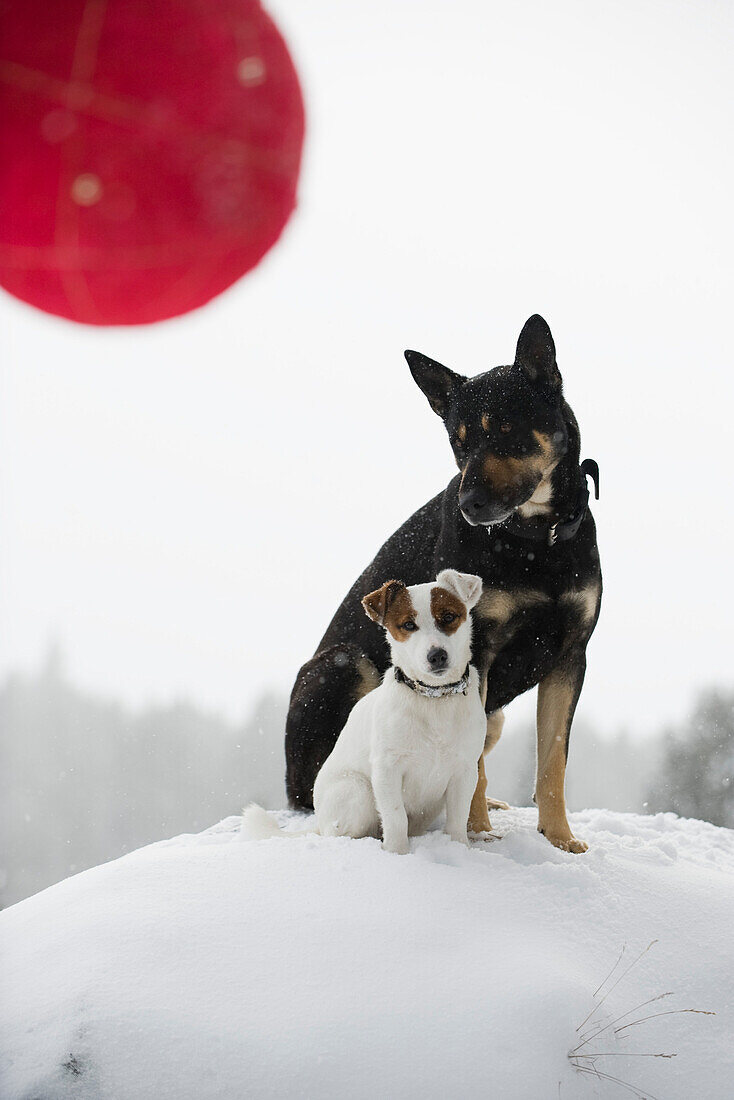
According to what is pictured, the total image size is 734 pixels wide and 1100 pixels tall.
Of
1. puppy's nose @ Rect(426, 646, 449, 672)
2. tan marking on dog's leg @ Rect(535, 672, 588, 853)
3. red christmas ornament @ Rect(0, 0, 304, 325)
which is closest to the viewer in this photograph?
red christmas ornament @ Rect(0, 0, 304, 325)

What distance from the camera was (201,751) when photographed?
2458cm

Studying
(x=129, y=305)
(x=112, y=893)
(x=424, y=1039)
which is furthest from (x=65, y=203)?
(x=112, y=893)

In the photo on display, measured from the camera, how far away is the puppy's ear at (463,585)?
134 inches

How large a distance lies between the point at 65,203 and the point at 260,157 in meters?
0.32

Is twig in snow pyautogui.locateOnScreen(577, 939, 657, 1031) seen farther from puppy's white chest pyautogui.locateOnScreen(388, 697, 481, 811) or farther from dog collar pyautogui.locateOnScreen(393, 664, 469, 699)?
dog collar pyautogui.locateOnScreen(393, 664, 469, 699)

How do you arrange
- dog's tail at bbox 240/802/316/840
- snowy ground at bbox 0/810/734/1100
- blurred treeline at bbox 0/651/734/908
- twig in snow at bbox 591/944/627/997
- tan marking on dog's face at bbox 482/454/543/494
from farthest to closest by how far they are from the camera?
blurred treeline at bbox 0/651/734/908 → dog's tail at bbox 240/802/316/840 → tan marking on dog's face at bbox 482/454/543/494 → twig in snow at bbox 591/944/627/997 → snowy ground at bbox 0/810/734/1100

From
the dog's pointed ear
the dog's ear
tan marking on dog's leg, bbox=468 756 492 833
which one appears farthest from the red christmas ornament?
tan marking on dog's leg, bbox=468 756 492 833

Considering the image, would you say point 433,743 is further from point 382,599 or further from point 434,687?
point 382,599

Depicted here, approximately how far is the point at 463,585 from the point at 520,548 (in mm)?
583

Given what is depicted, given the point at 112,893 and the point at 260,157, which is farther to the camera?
the point at 112,893

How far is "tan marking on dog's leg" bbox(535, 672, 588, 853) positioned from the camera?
394 centimetres

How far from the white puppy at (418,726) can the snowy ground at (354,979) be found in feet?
0.77

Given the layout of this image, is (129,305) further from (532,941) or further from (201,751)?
(201,751)

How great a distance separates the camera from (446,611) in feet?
10.7
